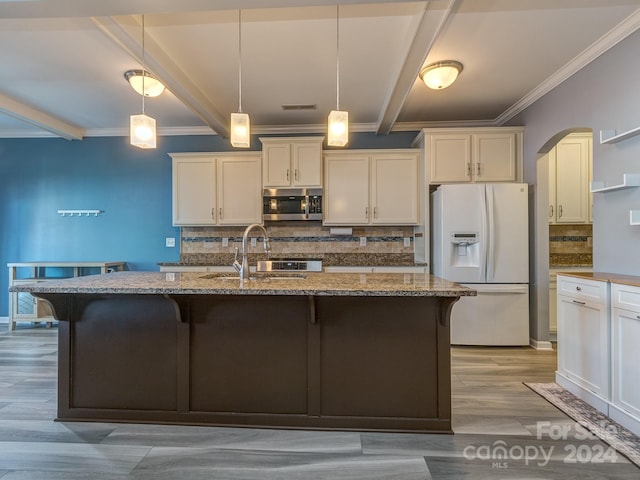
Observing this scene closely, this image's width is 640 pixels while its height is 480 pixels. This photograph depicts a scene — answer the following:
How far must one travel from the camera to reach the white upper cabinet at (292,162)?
174 inches

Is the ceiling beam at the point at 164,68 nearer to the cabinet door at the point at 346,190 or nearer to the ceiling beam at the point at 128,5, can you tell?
the ceiling beam at the point at 128,5

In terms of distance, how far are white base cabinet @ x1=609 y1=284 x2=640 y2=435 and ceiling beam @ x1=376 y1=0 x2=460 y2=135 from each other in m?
1.97

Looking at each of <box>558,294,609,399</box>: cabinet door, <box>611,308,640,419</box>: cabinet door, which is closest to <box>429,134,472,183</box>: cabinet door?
<box>558,294,609,399</box>: cabinet door

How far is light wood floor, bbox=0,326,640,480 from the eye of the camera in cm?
174

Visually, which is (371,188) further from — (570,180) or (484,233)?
(570,180)

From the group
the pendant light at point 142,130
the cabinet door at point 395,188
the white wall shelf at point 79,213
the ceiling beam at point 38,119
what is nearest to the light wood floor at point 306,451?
the pendant light at point 142,130

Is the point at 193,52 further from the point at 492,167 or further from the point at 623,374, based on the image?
the point at 623,374

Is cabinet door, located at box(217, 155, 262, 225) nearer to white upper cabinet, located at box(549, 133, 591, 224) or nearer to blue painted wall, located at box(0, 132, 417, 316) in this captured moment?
blue painted wall, located at box(0, 132, 417, 316)

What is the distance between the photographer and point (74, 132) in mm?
4781

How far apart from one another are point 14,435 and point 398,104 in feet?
13.0

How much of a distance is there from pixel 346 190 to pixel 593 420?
3.13 meters

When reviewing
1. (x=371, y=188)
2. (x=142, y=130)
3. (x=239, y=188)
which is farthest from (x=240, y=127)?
(x=371, y=188)

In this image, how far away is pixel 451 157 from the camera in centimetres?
406

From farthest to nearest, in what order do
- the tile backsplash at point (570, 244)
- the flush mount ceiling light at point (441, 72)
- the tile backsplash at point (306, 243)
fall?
the tile backsplash at point (306, 243) < the tile backsplash at point (570, 244) < the flush mount ceiling light at point (441, 72)
